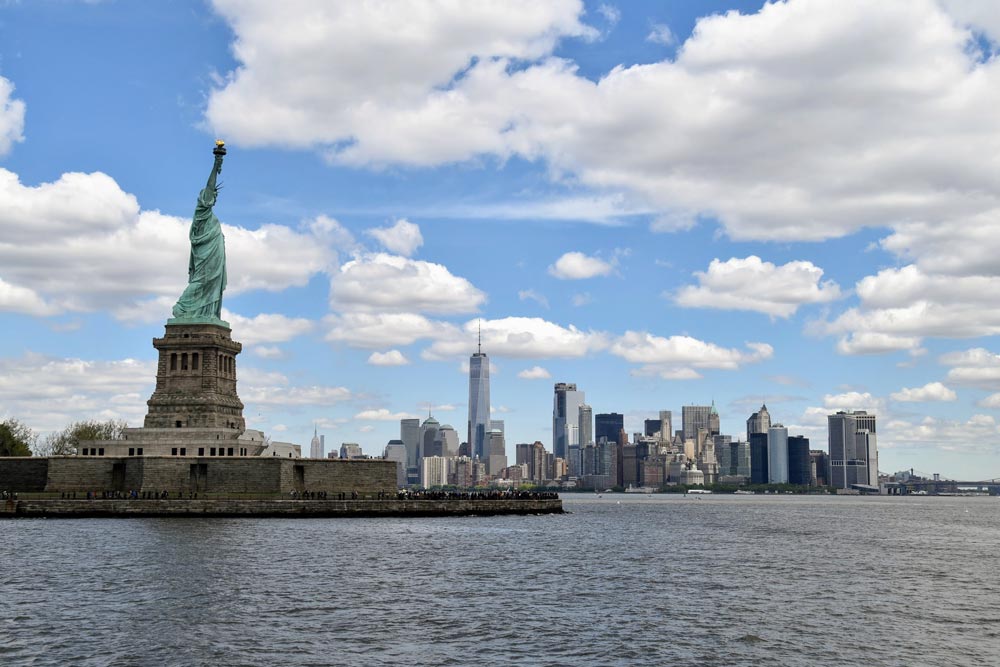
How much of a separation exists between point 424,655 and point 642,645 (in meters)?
8.42

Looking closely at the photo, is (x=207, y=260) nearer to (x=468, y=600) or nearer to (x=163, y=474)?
(x=163, y=474)

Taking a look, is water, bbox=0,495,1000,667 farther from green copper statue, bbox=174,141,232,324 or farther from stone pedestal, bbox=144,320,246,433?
green copper statue, bbox=174,141,232,324

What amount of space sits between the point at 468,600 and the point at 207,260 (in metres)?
79.8

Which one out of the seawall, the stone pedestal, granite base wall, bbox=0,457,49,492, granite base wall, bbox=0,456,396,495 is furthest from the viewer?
the stone pedestal

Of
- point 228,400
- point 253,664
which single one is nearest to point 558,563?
point 253,664

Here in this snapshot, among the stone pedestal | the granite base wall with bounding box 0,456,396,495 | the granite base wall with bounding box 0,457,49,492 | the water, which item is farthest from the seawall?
the stone pedestal

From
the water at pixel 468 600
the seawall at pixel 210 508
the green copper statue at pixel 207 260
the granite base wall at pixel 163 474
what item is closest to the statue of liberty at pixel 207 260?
the green copper statue at pixel 207 260

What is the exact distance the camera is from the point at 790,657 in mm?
38719

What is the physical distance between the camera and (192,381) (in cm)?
11481

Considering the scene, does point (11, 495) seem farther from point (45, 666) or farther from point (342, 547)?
point (45, 666)

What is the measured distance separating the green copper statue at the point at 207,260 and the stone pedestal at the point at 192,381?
2.77m

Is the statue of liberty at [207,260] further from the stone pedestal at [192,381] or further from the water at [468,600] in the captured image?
the water at [468,600]

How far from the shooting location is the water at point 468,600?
128 ft

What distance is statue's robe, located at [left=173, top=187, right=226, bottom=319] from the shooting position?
4705 inches
